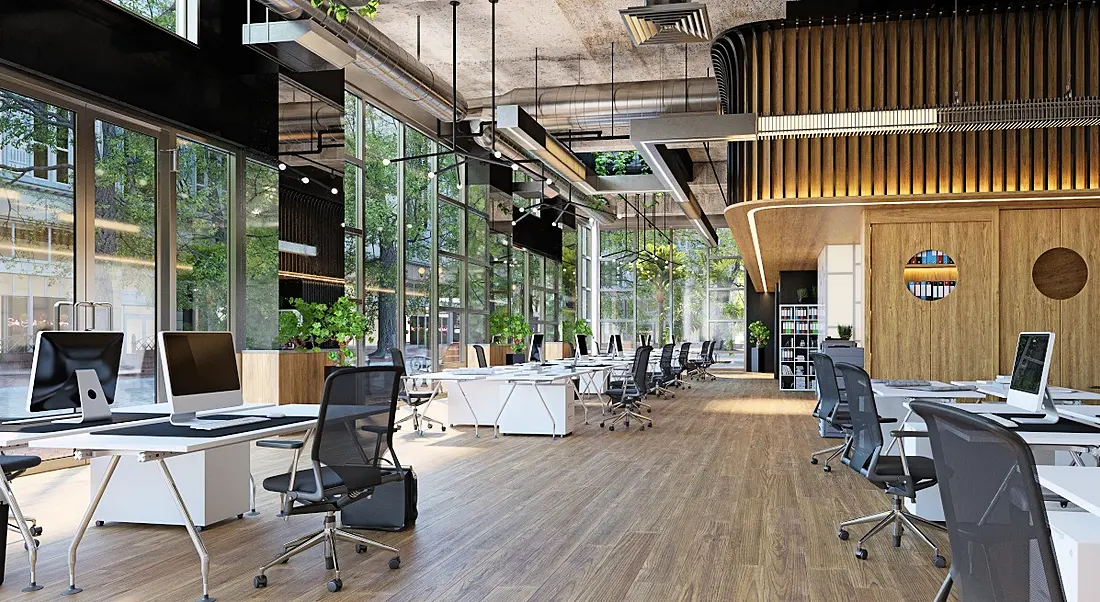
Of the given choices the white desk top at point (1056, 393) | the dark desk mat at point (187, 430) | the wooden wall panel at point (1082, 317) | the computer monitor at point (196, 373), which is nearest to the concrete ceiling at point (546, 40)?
the wooden wall panel at point (1082, 317)

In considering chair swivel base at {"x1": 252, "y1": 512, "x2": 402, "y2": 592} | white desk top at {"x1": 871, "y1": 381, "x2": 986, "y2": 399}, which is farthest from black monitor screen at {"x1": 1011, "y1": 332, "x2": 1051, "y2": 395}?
chair swivel base at {"x1": 252, "y1": 512, "x2": 402, "y2": 592}

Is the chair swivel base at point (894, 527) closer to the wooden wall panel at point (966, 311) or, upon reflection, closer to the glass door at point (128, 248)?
the wooden wall panel at point (966, 311)

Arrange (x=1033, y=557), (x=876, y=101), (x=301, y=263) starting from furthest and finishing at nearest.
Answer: (x=301, y=263) → (x=876, y=101) → (x=1033, y=557)

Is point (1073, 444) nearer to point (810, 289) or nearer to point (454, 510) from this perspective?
point (454, 510)

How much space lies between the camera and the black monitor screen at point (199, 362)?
474 centimetres

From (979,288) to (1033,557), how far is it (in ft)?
26.1

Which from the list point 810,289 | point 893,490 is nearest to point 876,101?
point 893,490

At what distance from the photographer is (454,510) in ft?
20.7

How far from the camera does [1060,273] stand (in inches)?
359

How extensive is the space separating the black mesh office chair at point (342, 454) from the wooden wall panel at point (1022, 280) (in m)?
6.93

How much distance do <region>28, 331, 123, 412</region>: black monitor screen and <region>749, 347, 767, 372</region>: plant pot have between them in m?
22.9

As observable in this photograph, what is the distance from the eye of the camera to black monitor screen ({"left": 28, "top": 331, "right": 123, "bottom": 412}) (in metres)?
5.05

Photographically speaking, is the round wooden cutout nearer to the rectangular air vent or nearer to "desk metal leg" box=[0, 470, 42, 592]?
the rectangular air vent

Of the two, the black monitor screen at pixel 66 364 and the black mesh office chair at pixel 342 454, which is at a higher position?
the black monitor screen at pixel 66 364
